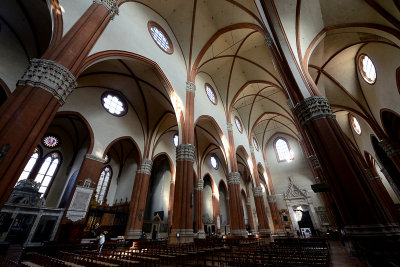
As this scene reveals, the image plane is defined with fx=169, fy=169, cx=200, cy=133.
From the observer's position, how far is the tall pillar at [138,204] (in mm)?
11711

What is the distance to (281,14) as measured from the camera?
27.2ft

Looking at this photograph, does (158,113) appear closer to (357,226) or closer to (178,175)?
(178,175)

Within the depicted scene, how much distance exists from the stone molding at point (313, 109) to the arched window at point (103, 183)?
17.4 metres

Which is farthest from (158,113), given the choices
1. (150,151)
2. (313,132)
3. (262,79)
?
(313,132)

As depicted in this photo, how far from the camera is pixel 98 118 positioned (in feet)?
39.0

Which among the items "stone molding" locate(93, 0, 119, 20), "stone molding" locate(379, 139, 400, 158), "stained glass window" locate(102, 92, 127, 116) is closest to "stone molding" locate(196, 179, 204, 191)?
"stained glass window" locate(102, 92, 127, 116)

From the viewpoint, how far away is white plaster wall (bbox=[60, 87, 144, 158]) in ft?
36.2

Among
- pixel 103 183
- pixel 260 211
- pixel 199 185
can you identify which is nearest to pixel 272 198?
pixel 260 211

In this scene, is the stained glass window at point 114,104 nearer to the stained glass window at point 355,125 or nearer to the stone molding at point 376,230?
the stone molding at point 376,230

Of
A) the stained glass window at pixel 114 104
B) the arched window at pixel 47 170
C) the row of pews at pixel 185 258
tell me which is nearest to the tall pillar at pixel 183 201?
the row of pews at pixel 185 258

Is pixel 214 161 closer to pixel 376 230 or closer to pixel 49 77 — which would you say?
pixel 376 230

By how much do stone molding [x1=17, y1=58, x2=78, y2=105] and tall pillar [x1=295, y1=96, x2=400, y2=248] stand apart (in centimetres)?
761

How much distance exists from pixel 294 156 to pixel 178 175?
19.7m

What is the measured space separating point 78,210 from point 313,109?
1266cm
